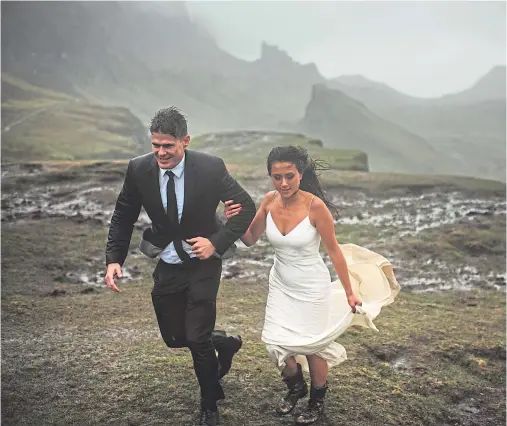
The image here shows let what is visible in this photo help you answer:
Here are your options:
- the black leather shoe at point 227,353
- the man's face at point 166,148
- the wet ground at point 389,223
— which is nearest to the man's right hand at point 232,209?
the man's face at point 166,148

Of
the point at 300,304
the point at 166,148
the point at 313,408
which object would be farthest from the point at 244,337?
the point at 166,148

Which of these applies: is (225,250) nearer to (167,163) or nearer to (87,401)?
(167,163)

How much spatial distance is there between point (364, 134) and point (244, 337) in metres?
139

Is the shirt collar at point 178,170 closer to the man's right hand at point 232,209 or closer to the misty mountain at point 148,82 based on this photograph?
the man's right hand at point 232,209

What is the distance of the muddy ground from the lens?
18.5ft

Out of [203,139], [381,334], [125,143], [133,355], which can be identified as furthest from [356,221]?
[125,143]

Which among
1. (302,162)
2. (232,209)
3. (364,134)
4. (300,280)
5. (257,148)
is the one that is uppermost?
(364,134)

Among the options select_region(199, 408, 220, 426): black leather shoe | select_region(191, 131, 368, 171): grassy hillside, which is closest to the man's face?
select_region(199, 408, 220, 426): black leather shoe

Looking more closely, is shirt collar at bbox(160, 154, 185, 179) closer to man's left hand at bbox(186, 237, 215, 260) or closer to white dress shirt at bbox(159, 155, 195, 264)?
white dress shirt at bbox(159, 155, 195, 264)

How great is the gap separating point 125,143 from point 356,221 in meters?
46.1

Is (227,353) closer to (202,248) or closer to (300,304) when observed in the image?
(300,304)

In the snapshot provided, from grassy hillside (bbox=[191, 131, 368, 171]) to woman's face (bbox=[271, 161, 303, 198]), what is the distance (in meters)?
31.4

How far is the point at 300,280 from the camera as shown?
4984mm

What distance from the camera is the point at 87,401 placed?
561 centimetres
